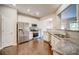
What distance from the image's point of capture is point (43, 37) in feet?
6.79

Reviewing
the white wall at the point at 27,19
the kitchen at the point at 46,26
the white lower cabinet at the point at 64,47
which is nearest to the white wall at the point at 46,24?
the kitchen at the point at 46,26

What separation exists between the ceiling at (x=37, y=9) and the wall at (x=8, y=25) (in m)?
0.16

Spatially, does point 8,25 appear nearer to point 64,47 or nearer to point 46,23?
point 46,23

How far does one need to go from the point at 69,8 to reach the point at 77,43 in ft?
2.26

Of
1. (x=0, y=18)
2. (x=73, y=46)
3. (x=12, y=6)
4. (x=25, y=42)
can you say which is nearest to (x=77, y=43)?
(x=73, y=46)

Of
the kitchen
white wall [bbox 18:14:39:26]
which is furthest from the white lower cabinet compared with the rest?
white wall [bbox 18:14:39:26]

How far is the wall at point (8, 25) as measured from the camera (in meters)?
1.90

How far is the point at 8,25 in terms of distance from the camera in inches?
75.7

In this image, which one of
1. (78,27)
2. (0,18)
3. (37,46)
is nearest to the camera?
(78,27)

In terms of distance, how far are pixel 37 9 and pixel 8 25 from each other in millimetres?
670

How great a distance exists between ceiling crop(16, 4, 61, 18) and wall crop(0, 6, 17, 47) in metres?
0.16

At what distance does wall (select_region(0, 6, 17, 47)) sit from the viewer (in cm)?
190

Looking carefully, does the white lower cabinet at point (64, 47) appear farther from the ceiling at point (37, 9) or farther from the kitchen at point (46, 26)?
the ceiling at point (37, 9)
